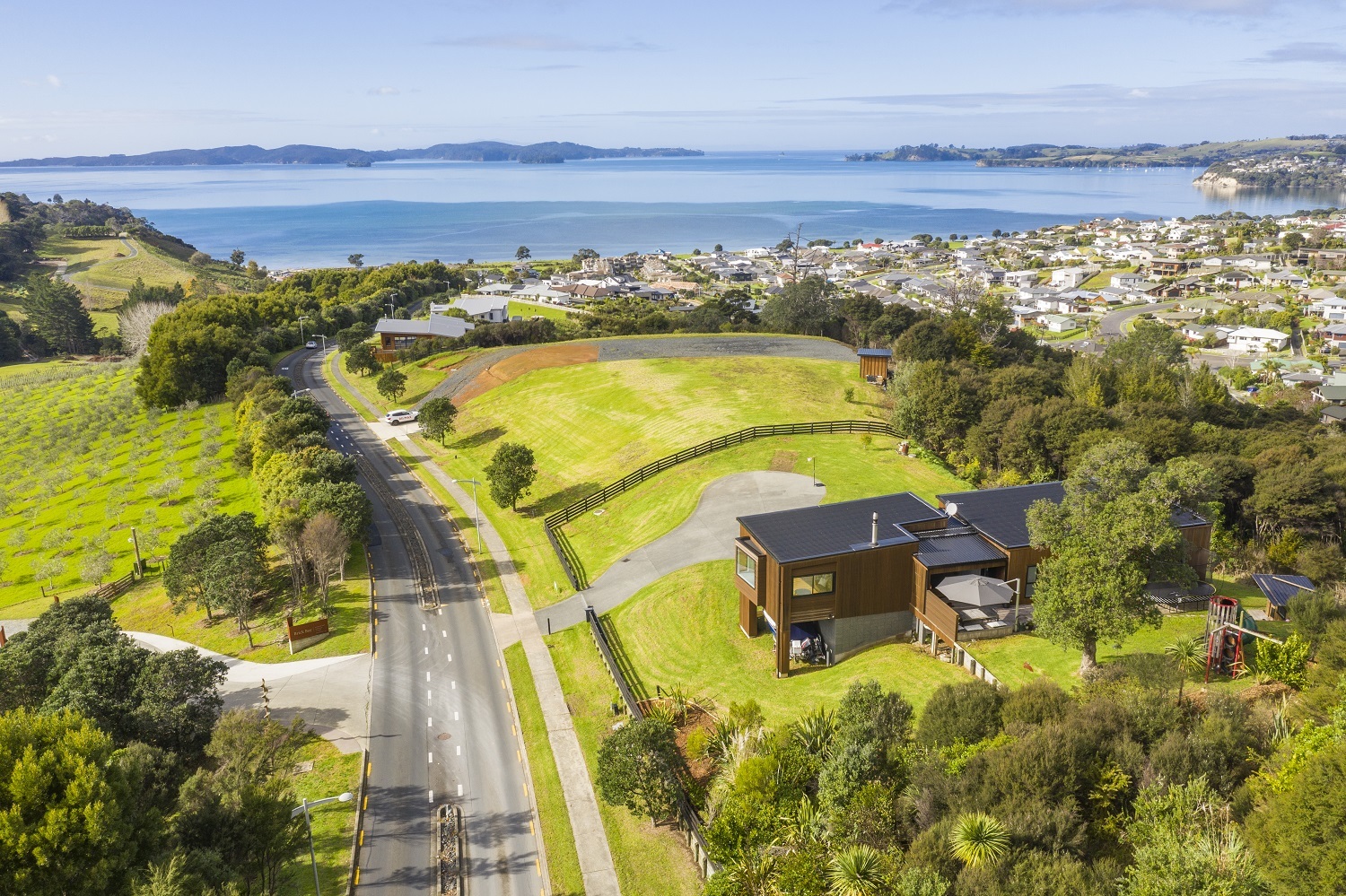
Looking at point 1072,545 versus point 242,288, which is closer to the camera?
point 1072,545

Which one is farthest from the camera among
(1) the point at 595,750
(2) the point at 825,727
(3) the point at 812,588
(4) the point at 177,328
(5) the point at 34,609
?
(4) the point at 177,328

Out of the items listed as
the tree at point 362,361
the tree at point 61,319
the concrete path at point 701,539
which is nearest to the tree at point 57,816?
the concrete path at point 701,539

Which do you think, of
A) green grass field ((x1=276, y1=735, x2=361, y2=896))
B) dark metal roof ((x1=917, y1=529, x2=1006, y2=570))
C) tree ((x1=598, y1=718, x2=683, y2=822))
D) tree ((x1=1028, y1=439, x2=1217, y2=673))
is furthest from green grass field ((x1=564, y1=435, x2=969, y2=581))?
tree ((x1=598, y1=718, x2=683, y2=822))

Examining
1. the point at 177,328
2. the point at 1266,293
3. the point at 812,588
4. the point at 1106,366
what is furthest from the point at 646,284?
the point at 812,588

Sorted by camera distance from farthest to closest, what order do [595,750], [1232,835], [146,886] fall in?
[595,750]
[146,886]
[1232,835]

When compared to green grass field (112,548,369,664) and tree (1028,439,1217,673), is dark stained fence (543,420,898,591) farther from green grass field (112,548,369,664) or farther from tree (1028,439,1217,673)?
tree (1028,439,1217,673)

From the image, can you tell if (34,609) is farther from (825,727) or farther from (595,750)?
(825,727)
